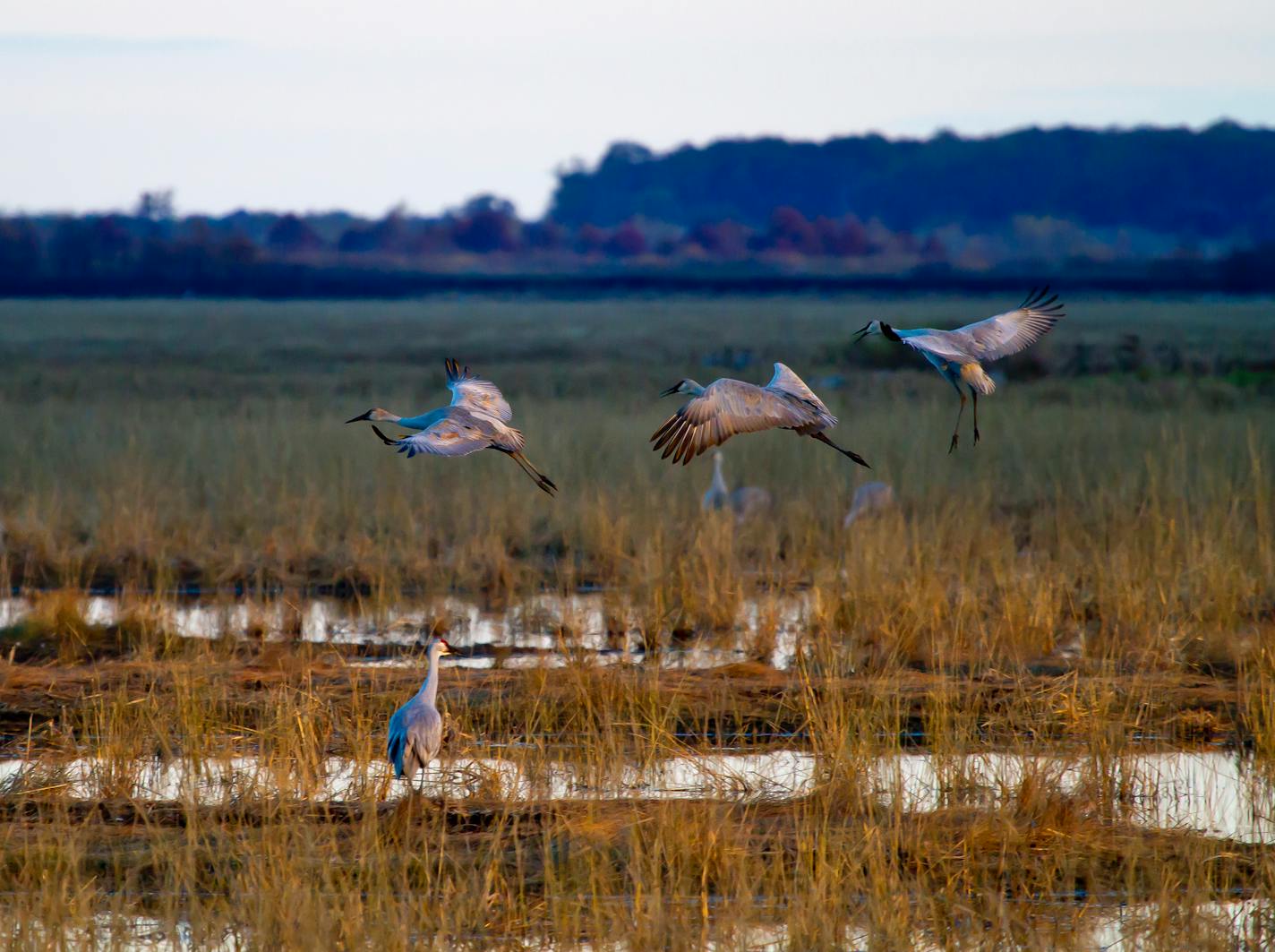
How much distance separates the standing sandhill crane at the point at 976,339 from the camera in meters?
6.20

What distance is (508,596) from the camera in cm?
998

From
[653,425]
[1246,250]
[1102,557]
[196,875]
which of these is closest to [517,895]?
[196,875]

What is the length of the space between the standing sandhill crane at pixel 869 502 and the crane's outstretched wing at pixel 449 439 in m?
5.41

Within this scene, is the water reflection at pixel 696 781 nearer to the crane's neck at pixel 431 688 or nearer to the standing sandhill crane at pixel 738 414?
the crane's neck at pixel 431 688

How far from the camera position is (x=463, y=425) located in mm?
6305

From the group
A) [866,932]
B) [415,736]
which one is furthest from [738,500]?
[866,932]

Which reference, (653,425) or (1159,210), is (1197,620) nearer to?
(653,425)

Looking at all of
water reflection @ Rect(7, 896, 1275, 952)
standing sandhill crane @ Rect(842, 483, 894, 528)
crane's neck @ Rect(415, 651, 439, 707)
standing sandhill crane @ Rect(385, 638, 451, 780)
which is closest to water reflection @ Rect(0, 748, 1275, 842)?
standing sandhill crane @ Rect(385, 638, 451, 780)

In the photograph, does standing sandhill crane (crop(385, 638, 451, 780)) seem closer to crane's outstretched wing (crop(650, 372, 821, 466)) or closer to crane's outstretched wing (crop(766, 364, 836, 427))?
crane's outstretched wing (crop(650, 372, 821, 466))

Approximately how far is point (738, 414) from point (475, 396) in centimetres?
142

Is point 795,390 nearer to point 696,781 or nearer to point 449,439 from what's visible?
point 449,439

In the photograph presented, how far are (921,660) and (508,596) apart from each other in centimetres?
295

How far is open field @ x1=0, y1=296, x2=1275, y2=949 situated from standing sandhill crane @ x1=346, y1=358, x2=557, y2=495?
4.38 ft

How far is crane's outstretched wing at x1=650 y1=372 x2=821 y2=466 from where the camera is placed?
6.12 meters
